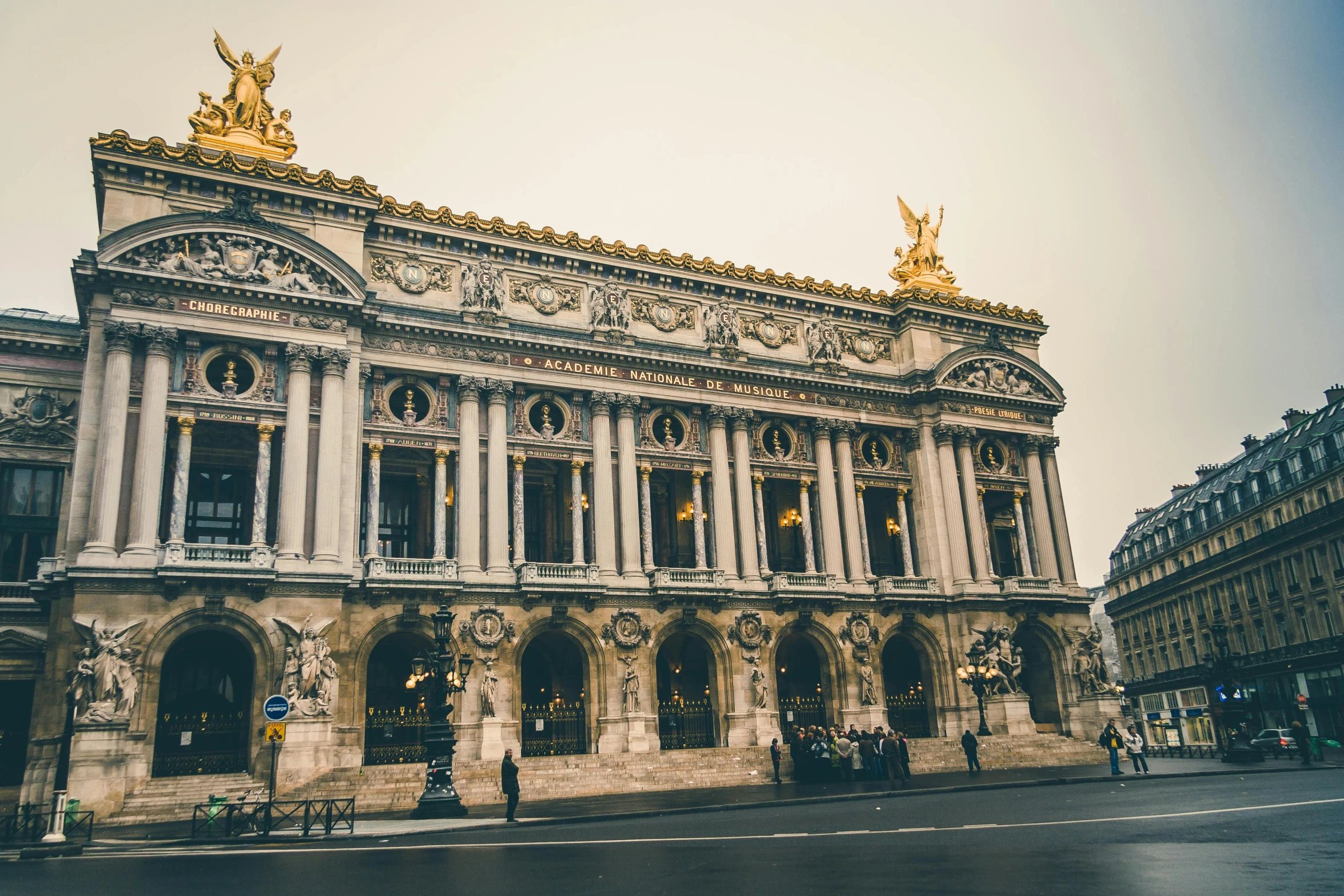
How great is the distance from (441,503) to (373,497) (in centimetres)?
249

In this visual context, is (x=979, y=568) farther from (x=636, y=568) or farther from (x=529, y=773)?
(x=529, y=773)

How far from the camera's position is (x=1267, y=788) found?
2425cm

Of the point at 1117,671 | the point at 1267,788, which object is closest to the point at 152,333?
the point at 1267,788

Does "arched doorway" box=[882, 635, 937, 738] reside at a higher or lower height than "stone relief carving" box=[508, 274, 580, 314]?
lower

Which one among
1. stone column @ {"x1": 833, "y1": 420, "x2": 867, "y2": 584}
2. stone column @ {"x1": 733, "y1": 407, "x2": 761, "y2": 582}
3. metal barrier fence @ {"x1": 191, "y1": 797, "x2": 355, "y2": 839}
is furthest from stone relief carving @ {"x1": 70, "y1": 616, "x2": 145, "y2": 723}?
stone column @ {"x1": 833, "y1": 420, "x2": 867, "y2": 584}

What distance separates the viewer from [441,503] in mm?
39000

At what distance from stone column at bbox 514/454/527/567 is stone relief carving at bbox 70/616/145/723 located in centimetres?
1330

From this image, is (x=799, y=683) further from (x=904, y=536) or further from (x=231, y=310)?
(x=231, y=310)

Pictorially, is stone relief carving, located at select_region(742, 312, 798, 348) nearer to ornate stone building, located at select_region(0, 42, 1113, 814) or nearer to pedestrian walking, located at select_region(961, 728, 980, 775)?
ornate stone building, located at select_region(0, 42, 1113, 814)

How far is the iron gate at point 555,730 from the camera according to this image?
38.2m

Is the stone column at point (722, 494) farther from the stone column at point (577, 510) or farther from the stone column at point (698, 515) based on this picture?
the stone column at point (577, 510)

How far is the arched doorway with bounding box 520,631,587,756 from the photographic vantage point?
126ft

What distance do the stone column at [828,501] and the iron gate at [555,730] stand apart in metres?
13.2

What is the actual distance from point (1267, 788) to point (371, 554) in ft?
93.4
